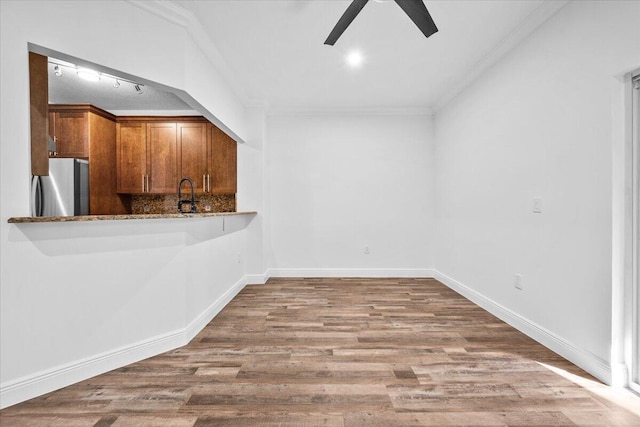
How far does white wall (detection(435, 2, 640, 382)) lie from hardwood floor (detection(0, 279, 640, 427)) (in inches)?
17.0

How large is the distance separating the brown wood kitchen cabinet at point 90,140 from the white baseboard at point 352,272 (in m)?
2.68

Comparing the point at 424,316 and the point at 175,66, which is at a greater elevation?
the point at 175,66

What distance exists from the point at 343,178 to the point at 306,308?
2.25 m

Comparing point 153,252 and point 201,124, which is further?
point 201,124

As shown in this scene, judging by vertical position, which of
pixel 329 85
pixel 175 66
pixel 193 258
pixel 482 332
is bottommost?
pixel 482 332

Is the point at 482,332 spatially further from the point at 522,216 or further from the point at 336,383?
the point at 336,383

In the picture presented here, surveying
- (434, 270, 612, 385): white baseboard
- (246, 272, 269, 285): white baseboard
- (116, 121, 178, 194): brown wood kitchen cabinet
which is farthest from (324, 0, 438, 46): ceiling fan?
(116, 121, 178, 194): brown wood kitchen cabinet

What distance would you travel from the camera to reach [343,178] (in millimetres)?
4949

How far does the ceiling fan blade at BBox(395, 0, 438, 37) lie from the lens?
2011mm

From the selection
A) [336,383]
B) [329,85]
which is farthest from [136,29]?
[336,383]

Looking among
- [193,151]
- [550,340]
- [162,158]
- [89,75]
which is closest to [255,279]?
[193,151]

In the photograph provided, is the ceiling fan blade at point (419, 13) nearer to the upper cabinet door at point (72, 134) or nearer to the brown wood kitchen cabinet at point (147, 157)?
the brown wood kitchen cabinet at point (147, 157)

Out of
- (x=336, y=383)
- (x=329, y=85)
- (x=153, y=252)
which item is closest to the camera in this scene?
(x=336, y=383)

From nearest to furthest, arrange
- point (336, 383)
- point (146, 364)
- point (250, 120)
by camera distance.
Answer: point (336, 383) < point (146, 364) < point (250, 120)
